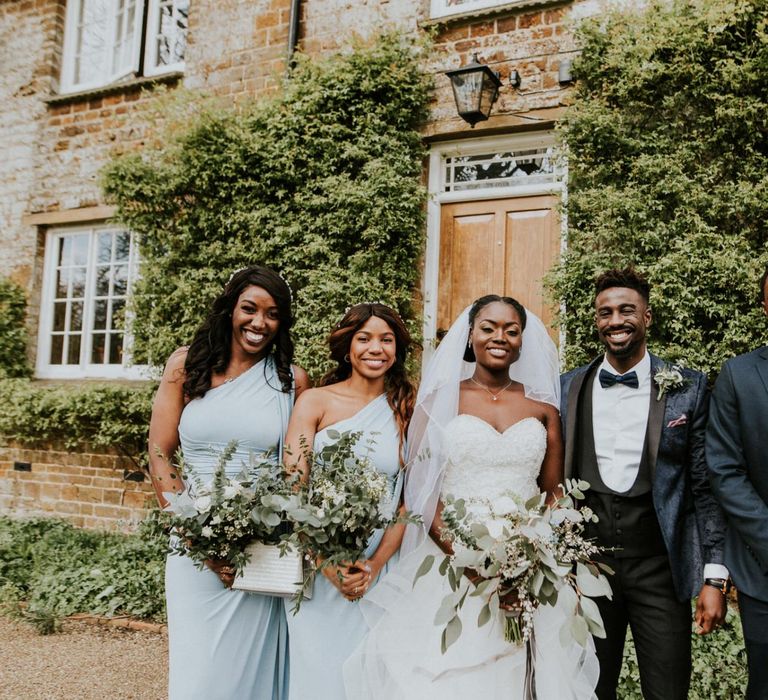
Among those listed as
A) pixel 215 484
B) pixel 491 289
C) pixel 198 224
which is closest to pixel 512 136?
pixel 491 289

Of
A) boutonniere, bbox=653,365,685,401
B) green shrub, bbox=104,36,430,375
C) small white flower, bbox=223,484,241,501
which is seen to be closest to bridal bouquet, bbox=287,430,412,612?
small white flower, bbox=223,484,241,501

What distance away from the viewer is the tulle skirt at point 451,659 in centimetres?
273

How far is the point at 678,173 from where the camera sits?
5484 mm

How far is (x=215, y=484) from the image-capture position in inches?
108

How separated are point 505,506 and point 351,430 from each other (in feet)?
2.60

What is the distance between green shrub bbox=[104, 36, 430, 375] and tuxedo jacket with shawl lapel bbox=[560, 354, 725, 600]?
3692mm

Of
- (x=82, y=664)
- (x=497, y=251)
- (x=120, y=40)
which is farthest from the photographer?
(x=120, y=40)

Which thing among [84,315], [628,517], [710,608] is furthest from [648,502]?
[84,315]

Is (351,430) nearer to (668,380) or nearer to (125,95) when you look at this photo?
(668,380)

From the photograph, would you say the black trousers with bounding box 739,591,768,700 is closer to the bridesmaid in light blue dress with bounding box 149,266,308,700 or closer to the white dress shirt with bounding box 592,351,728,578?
the white dress shirt with bounding box 592,351,728,578

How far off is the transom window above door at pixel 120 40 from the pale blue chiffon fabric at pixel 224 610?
Result: 6531mm

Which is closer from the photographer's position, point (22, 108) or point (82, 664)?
point (82, 664)

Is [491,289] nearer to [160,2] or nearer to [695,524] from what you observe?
[695,524]

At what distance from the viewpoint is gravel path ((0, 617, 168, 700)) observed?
4.41 m
